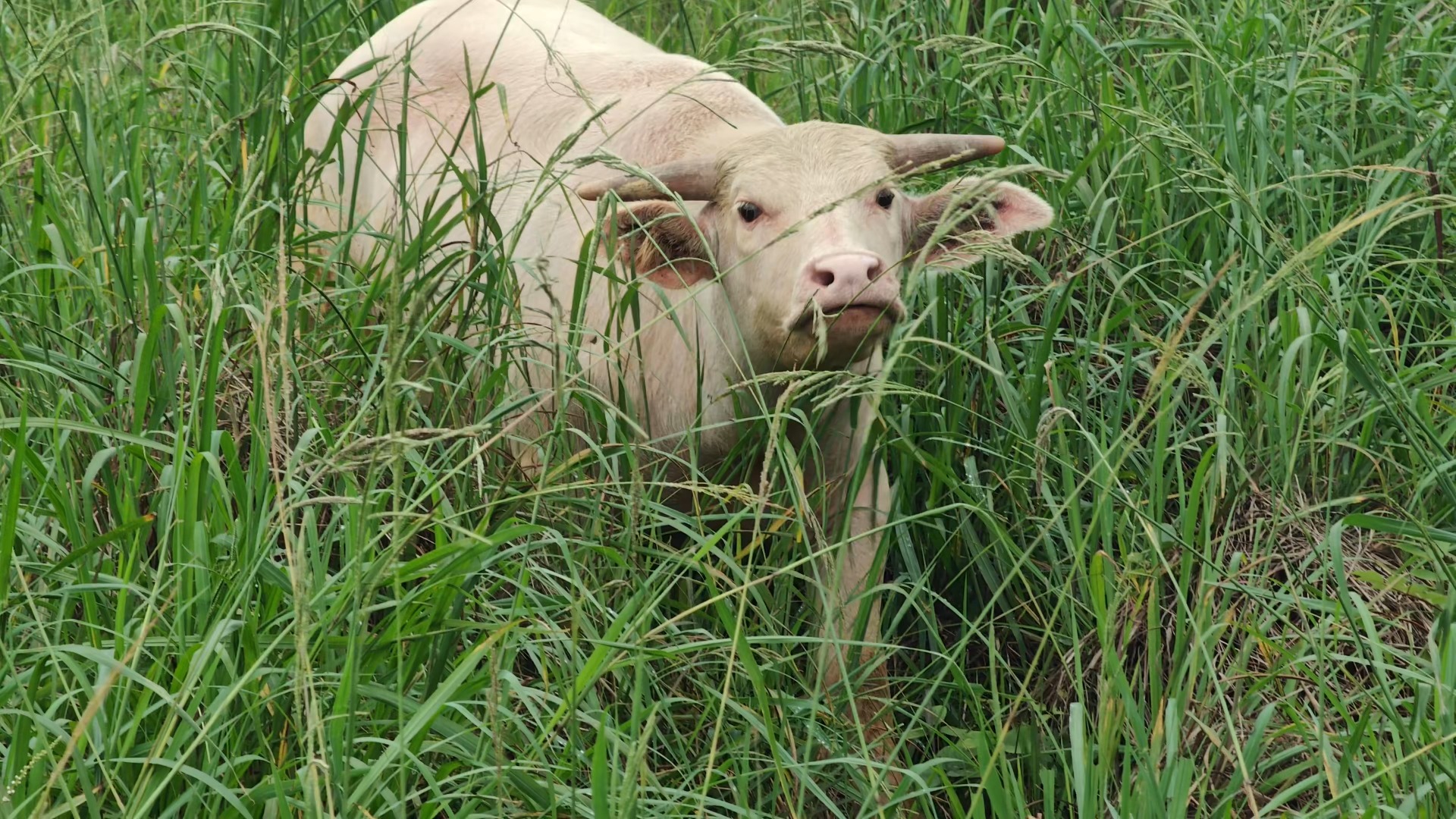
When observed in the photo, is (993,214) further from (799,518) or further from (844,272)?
(799,518)

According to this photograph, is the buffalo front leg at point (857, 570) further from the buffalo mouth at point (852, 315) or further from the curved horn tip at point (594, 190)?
the curved horn tip at point (594, 190)

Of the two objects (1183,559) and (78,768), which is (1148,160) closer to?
(1183,559)

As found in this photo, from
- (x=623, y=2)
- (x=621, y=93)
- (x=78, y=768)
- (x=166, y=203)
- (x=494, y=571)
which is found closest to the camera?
(x=78, y=768)

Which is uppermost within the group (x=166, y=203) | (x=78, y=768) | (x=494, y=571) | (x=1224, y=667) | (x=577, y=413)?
(x=166, y=203)

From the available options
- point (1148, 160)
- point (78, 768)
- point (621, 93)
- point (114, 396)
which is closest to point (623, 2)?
point (621, 93)

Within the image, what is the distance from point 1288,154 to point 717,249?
4.50 ft

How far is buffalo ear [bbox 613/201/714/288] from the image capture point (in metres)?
3.34

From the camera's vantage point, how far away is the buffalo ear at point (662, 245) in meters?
3.34

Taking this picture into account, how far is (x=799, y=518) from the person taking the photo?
8.29 feet

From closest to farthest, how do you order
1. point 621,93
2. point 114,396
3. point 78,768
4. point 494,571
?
point 78,768 < point 494,571 < point 114,396 < point 621,93

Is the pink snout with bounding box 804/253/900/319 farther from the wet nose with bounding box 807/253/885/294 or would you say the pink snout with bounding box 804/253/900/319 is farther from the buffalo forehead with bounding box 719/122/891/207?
the buffalo forehead with bounding box 719/122/891/207

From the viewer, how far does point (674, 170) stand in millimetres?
3541

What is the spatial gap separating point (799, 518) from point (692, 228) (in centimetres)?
119

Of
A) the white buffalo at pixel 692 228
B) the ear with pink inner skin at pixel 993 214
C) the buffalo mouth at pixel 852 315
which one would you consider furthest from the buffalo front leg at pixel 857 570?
the ear with pink inner skin at pixel 993 214
